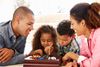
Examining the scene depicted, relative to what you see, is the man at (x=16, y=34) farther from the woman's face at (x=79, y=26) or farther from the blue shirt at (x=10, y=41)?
the woman's face at (x=79, y=26)

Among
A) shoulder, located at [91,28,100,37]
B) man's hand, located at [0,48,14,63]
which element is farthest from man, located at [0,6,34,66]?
shoulder, located at [91,28,100,37]

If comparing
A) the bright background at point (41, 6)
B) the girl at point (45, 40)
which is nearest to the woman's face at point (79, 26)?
the girl at point (45, 40)

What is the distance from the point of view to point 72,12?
1146 mm

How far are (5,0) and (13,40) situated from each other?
61.3 inches

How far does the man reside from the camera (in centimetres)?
125

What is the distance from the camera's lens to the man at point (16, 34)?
1246mm

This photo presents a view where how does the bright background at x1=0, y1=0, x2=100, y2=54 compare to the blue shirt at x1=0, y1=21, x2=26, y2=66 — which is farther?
the bright background at x1=0, y1=0, x2=100, y2=54

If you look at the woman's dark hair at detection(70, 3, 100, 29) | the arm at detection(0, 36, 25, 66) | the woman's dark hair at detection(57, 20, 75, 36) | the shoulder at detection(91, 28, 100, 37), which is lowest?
the arm at detection(0, 36, 25, 66)

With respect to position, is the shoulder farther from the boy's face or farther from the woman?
the boy's face

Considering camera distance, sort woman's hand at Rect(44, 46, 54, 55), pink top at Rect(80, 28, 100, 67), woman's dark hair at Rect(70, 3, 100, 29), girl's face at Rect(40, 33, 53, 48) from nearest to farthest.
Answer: pink top at Rect(80, 28, 100, 67)
woman's dark hair at Rect(70, 3, 100, 29)
woman's hand at Rect(44, 46, 54, 55)
girl's face at Rect(40, 33, 53, 48)

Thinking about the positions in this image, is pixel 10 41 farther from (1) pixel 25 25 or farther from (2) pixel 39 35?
(2) pixel 39 35

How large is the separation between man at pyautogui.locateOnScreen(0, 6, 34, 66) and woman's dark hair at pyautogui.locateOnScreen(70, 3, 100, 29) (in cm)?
30

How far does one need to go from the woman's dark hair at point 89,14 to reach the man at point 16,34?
0.99 feet

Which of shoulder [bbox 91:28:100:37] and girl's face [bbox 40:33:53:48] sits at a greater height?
shoulder [bbox 91:28:100:37]
